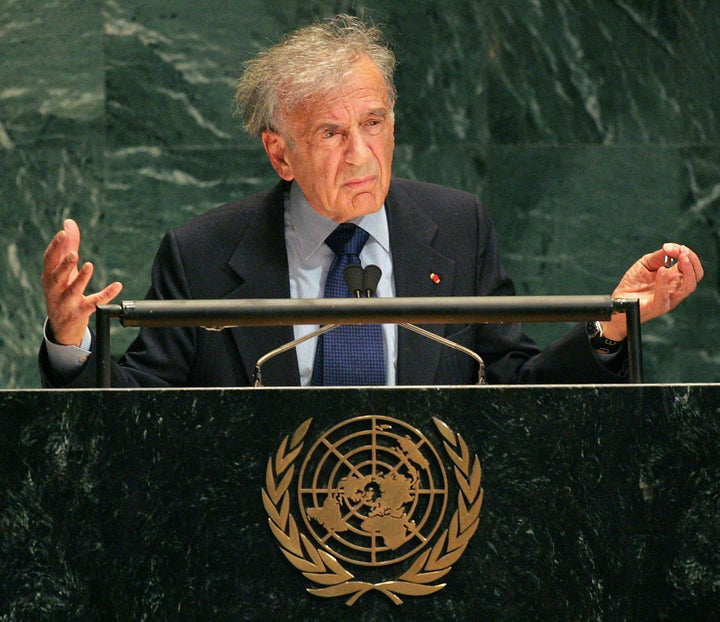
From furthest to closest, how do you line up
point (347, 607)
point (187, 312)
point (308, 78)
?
point (308, 78), point (187, 312), point (347, 607)

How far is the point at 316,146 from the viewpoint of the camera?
10.4 ft

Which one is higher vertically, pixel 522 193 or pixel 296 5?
pixel 296 5

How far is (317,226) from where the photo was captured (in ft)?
10.4

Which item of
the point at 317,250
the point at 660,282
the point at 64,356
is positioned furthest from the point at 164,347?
the point at 660,282

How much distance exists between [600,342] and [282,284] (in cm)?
77

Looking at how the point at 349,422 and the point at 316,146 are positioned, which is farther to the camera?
the point at 316,146

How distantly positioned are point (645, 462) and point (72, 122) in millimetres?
3115

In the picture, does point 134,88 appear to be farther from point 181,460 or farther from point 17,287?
point 181,460

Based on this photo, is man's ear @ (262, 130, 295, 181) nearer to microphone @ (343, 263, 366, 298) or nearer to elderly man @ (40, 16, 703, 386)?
elderly man @ (40, 16, 703, 386)

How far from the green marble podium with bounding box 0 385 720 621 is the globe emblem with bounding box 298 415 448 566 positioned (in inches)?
0.9

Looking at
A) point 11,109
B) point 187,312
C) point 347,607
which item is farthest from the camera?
point 11,109

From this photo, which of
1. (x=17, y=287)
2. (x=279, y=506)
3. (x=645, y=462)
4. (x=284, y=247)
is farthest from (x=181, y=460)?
(x=17, y=287)

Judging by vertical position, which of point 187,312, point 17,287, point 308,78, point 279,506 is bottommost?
point 17,287

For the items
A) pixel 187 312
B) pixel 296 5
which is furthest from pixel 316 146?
pixel 296 5
